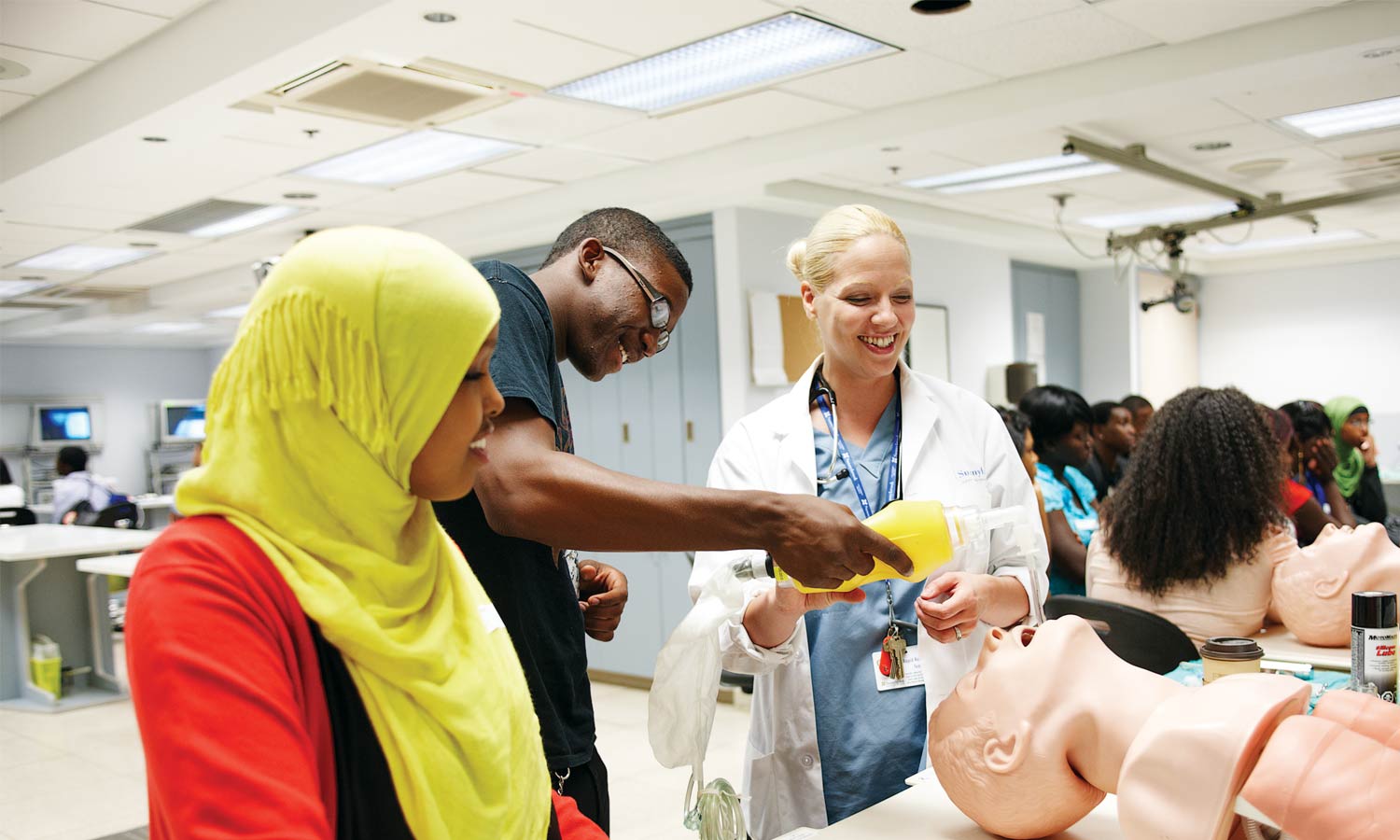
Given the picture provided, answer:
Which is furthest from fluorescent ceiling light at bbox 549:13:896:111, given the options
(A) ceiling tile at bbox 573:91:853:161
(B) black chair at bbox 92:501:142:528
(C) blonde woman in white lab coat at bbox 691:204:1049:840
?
(B) black chair at bbox 92:501:142:528

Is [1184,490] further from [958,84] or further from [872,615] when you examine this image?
[958,84]

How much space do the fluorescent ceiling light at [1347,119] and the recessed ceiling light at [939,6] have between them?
2.77m

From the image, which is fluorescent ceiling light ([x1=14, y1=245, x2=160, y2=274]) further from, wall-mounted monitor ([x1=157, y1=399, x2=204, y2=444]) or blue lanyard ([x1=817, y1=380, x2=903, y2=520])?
blue lanyard ([x1=817, y1=380, x2=903, y2=520])

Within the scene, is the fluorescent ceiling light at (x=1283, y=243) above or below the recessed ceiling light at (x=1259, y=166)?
below

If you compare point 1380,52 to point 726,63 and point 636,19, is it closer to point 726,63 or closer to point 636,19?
point 726,63

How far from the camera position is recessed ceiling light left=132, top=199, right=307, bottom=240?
6.28m

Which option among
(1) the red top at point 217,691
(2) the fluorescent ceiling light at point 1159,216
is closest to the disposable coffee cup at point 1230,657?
(1) the red top at point 217,691

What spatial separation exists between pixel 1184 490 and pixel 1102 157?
340 cm

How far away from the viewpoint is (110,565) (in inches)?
225

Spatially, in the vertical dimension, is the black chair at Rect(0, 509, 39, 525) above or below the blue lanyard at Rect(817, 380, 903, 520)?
below

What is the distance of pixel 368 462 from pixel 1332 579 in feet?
8.11

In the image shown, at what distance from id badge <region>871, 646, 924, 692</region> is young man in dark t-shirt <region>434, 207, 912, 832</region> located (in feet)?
1.48

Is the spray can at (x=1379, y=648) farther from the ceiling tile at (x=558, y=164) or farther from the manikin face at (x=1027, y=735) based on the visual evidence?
the ceiling tile at (x=558, y=164)

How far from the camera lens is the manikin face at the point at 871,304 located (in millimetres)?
1856
